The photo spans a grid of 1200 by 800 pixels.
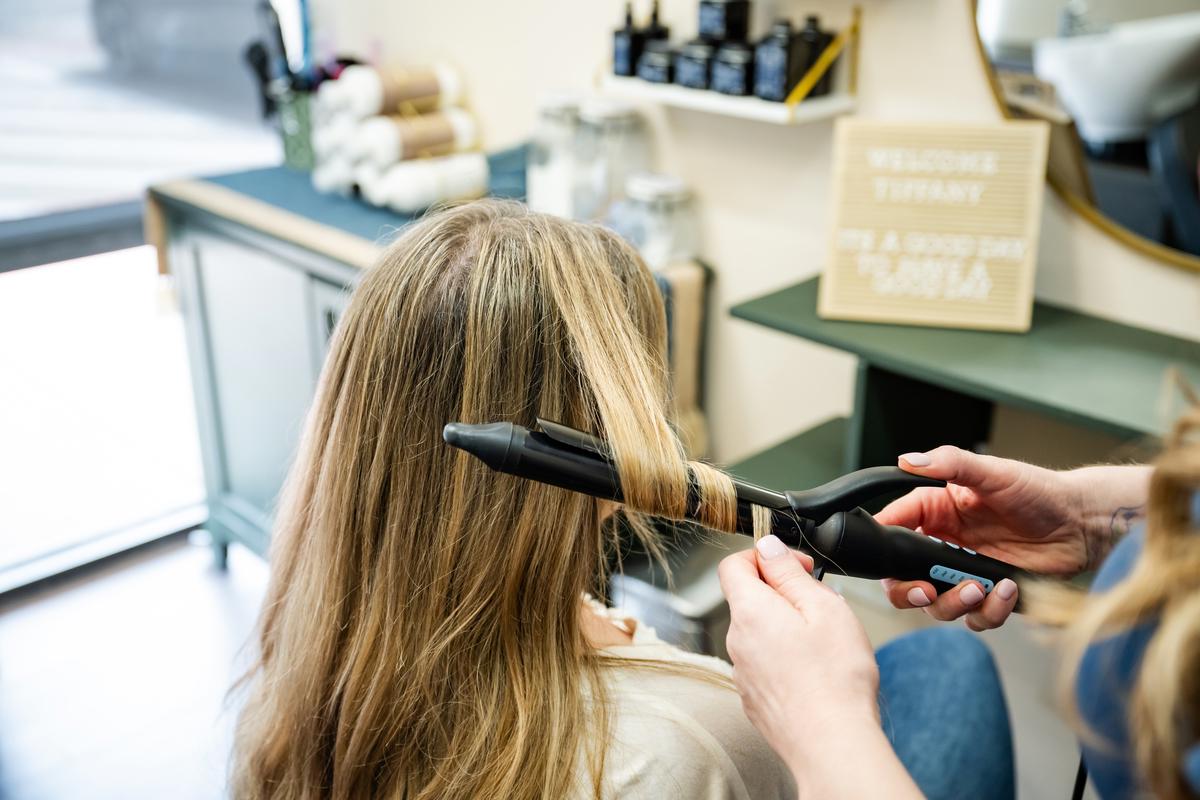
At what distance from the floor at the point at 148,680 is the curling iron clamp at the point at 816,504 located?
3.21 ft

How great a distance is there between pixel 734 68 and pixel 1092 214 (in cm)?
62

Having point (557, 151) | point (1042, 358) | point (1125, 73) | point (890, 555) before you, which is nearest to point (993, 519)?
point (890, 555)

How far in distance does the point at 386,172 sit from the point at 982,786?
1.68 m

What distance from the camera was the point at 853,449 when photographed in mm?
1688

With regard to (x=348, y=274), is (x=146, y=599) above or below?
below

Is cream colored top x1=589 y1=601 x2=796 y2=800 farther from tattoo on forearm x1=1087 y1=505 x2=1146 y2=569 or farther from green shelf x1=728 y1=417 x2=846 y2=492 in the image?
green shelf x1=728 y1=417 x2=846 y2=492

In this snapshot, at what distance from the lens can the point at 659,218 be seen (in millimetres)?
2051

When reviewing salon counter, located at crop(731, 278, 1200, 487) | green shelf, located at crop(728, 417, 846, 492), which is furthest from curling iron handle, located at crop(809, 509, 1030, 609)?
green shelf, located at crop(728, 417, 846, 492)

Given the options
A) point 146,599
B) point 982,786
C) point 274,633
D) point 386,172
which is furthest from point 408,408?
point 146,599

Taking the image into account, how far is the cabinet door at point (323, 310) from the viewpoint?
2.10 m

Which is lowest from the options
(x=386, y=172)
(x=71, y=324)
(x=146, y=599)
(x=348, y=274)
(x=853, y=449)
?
(x=146, y=599)

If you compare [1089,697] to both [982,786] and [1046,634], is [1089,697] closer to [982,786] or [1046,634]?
[1046,634]

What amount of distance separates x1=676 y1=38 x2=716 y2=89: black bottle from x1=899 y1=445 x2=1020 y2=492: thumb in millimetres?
1090

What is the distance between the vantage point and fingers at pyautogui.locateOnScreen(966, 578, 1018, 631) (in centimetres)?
84
